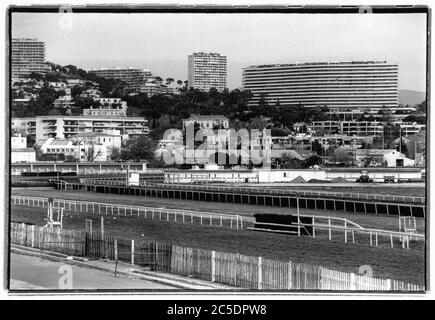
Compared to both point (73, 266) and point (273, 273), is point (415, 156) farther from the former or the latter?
point (73, 266)

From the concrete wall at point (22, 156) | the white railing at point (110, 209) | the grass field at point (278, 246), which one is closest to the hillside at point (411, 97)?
the concrete wall at point (22, 156)

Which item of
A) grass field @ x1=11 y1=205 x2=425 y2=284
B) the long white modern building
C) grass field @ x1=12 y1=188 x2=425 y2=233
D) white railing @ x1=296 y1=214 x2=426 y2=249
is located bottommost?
grass field @ x1=11 y1=205 x2=425 y2=284

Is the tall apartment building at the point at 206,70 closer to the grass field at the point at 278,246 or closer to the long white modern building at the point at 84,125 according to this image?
the long white modern building at the point at 84,125

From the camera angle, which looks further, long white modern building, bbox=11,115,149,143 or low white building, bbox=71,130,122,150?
low white building, bbox=71,130,122,150

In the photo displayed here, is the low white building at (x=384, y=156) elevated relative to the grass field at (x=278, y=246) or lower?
elevated

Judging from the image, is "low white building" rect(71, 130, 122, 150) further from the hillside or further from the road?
the hillside

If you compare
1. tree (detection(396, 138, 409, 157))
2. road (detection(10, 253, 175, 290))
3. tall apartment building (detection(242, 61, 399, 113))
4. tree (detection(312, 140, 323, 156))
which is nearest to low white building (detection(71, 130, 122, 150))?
road (detection(10, 253, 175, 290))
